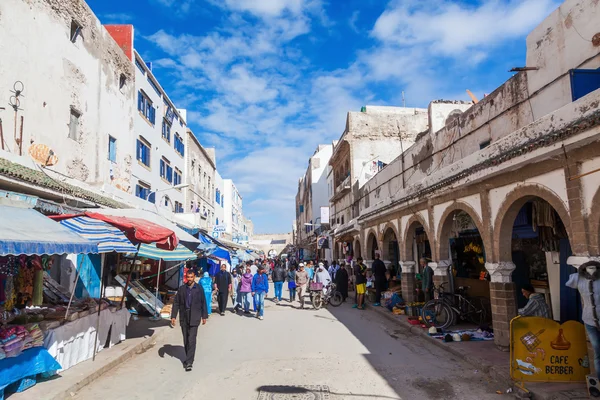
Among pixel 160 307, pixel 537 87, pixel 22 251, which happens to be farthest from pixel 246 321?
pixel 537 87

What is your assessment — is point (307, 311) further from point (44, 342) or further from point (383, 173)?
point (44, 342)

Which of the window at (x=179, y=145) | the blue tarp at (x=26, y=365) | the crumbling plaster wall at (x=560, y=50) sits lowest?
the blue tarp at (x=26, y=365)

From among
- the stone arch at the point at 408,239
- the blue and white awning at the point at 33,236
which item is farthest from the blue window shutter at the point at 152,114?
the blue and white awning at the point at 33,236

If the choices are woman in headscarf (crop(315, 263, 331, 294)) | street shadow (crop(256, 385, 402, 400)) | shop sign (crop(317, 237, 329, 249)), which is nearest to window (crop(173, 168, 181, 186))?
shop sign (crop(317, 237, 329, 249))

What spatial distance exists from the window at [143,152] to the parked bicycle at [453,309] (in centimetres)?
1572

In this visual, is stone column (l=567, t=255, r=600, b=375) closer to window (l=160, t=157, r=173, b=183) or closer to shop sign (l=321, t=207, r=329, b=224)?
window (l=160, t=157, r=173, b=183)

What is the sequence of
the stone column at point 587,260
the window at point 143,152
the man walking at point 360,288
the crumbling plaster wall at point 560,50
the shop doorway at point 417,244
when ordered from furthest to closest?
the window at point 143,152
the man walking at point 360,288
the shop doorway at point 417,244
the crumbling plaster wall at point 560,50
the stone column at point 587,260

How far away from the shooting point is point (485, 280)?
457 inches

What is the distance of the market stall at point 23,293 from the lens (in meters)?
5.30

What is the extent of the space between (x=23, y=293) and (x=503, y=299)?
9.19m

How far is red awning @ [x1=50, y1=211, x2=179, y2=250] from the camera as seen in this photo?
25.6 feet

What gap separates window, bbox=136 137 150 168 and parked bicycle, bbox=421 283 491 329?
15723 millimetres

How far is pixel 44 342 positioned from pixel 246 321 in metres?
7.27

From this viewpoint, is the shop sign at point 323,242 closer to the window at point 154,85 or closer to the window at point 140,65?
the window at point 154,85
